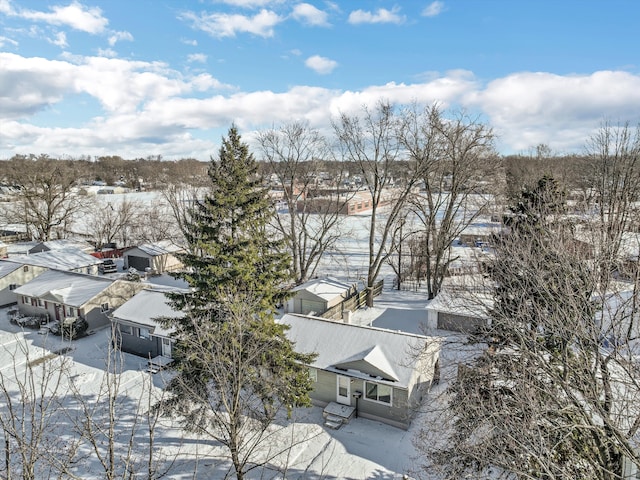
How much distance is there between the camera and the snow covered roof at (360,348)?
1534 cm

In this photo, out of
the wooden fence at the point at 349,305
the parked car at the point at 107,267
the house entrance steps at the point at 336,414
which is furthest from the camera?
the parked car at the point at 107,267

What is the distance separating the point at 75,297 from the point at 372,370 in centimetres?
1864

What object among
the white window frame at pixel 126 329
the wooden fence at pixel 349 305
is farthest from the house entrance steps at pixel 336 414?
the white window frame at pixel 126 329

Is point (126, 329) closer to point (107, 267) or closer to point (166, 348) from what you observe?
point (166, 348)

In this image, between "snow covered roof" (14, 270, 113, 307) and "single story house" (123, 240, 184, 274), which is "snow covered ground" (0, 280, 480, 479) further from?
"single story house" (123, 240, 184, 274)

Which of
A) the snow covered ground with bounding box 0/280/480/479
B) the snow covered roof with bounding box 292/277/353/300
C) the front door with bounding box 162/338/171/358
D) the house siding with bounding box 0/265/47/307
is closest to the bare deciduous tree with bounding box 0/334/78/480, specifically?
the snow covered ground with bounding box 0/280/480/479

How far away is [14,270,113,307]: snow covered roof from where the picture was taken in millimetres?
23969

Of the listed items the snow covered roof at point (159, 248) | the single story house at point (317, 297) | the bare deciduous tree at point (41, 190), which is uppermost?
the bare deciduous tree at point (41, 190)

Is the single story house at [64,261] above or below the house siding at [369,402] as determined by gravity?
above

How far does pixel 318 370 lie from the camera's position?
16.6 metres

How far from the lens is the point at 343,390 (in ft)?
53.3

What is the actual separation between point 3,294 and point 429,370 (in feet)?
93.7

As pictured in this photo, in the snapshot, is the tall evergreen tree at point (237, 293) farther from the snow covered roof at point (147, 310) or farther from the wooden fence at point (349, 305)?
the wooden fence at point (349, 305)

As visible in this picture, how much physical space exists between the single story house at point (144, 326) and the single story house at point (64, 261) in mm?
12742
